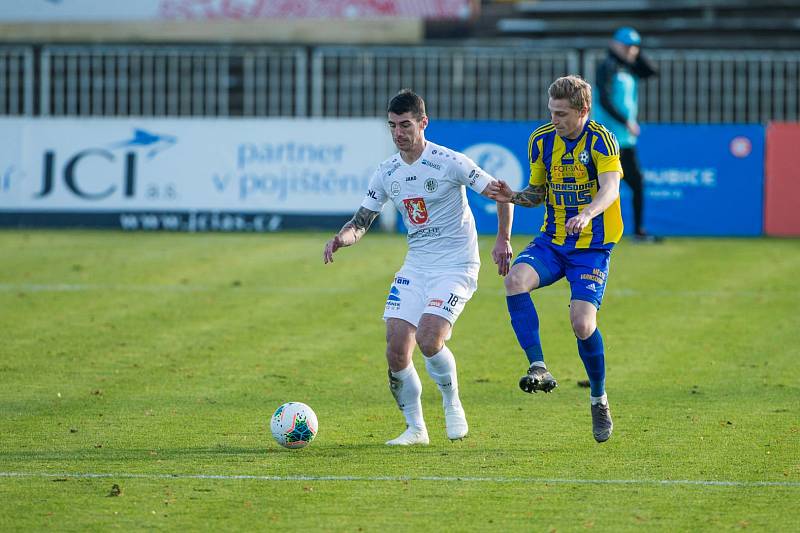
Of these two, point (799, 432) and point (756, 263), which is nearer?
point (799, 432)

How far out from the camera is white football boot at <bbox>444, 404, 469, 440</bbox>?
7500mm

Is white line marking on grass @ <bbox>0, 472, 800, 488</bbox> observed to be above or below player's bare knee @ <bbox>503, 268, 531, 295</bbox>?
below

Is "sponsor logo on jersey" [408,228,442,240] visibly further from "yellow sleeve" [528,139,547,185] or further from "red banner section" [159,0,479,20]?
"red banner section" [159,0,479,20]

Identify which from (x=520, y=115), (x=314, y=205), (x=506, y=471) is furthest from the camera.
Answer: (x=520, y=115)

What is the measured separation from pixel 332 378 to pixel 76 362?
1.98 metres

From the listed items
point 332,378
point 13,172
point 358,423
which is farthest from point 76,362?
point 13,172

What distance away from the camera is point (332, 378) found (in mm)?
9508

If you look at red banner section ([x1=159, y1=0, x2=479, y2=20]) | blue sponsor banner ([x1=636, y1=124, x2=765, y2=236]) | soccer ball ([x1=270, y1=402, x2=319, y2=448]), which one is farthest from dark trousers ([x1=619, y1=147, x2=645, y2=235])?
soccer ball ([x1=270, y1=402, x2=319, y2=448])

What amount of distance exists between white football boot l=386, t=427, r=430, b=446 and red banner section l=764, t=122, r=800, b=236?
42.0 feet

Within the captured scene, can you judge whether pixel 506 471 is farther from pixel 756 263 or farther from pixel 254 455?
pixel 756 263

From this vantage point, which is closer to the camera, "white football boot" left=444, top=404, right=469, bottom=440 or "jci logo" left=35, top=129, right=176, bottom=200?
"white football boot" left=444, top=404, right=469, bottom=440

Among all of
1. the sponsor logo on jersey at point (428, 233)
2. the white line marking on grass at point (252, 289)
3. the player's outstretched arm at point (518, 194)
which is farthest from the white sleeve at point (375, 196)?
the white line marking on grass at point (252, 289)

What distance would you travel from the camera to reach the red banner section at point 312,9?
23.5 metres

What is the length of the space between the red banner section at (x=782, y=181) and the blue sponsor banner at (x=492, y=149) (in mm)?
3306
